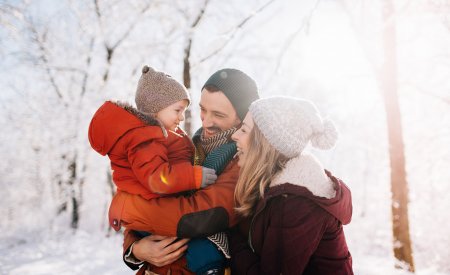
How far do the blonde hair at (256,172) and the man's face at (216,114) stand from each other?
0.63 metres

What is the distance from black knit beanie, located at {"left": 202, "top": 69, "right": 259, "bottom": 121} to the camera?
2.42 metres

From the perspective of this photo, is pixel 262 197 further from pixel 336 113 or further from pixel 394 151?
pixel 336 113

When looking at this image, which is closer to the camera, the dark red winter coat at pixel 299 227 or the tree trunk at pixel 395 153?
the dark red winter coat at pixel 299 227

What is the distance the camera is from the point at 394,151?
640cm

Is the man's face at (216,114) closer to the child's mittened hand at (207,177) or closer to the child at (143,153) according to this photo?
the child at (143,153)

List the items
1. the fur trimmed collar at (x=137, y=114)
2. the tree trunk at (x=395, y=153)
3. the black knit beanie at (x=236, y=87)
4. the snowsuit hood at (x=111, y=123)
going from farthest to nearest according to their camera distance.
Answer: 1. the tree trunk at (x=395, y=153)
2. the black knit beanie at (x=236, y=87)
3. the fur trimmed collar at (x=137, y=114)
4. the snowsuit hood at (x=111, y=123)

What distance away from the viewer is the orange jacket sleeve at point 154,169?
5.83 feet

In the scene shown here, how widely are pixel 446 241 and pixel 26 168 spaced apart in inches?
1294

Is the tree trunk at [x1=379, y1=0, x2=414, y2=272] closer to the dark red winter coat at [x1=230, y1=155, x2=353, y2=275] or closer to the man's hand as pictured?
the dark red winter coat at [x1=230, y1=155, x2=353, y2=275]

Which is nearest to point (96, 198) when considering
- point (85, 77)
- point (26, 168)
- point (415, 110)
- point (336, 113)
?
point (26, 168)

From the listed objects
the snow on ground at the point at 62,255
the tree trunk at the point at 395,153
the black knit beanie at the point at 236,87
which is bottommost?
the snow on ground at the point at 62,255

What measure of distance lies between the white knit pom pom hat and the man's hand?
2.78 ft

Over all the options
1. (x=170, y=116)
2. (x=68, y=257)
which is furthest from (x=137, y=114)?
(x=68, y=257)

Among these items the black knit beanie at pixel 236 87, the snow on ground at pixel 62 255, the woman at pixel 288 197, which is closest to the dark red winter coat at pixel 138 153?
the woman at pixel 288 197
